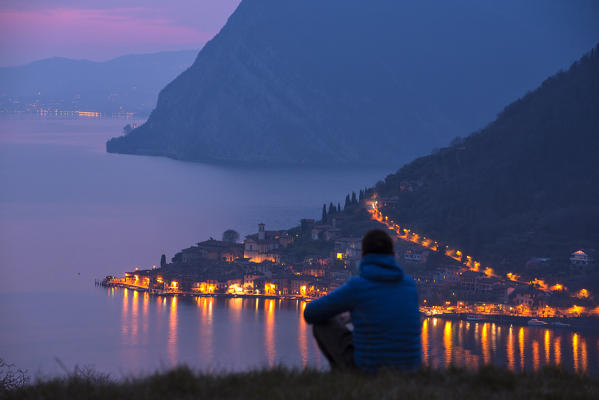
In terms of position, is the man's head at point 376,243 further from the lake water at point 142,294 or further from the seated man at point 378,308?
the lake water at point 142,294

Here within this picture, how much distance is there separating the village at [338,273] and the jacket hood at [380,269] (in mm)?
36154

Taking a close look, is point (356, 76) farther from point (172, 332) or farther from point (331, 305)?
point (331, 305)

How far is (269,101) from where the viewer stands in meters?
173

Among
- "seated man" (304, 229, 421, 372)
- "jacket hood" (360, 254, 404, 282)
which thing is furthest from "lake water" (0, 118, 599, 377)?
"jacket hood" (360, 254, 404, 282)

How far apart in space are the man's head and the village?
119 feet

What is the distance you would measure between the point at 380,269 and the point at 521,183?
57230 mm

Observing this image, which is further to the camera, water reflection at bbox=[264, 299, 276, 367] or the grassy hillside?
water reflection at bbox=[264, 299, 276, 367]

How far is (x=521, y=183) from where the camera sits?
59.8m

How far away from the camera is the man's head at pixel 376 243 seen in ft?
15.2

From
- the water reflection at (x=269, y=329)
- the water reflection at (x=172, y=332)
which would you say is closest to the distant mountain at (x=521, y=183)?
the water reflection at (x=269, y=329)

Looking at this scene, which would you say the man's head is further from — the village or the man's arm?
the village

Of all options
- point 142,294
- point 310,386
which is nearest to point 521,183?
point 142,294

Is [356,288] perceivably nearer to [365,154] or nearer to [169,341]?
[169,341]

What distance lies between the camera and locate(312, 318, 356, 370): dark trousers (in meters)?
4.88
